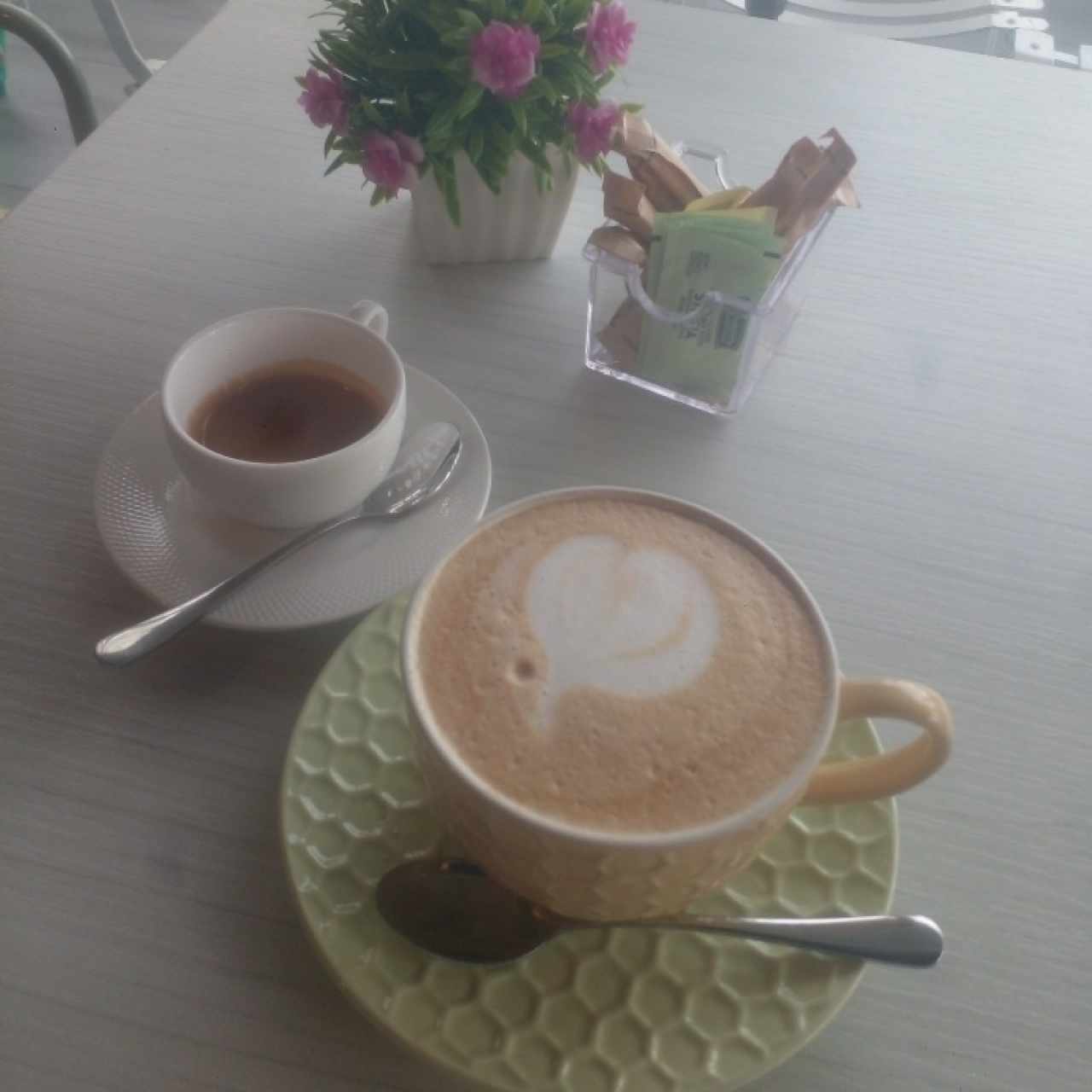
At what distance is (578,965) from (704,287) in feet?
1.48

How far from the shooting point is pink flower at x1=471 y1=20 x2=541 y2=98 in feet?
2.18

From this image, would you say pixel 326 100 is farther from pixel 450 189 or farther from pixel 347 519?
pixel 347 519

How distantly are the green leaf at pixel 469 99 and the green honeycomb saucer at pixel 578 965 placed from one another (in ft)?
1.38

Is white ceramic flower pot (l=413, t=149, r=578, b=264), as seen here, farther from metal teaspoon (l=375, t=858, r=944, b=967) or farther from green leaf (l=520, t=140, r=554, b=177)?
metal teaspoon (l=375, t=858, r=944, b=967)

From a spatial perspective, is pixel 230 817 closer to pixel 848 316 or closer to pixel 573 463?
pixel 573 463

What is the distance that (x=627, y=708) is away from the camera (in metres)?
0.43

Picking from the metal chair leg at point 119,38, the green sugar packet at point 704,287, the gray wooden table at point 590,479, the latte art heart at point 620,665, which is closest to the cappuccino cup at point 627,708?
the latte art heart at point 620,665

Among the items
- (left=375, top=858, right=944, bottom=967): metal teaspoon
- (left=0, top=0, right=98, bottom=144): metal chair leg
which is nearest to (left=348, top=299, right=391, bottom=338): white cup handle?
(left=375, top=858, right=944, bottom=967): metal teaspoon

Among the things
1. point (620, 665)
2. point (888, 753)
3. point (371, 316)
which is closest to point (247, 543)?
point (371, 316)

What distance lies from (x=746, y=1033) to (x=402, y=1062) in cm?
15

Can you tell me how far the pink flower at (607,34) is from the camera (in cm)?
70

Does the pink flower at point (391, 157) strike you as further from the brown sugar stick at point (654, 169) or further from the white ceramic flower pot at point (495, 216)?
the brown sugar stick at point (654, 169)

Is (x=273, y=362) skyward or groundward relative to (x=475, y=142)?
groundward

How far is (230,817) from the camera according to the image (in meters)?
0.52
